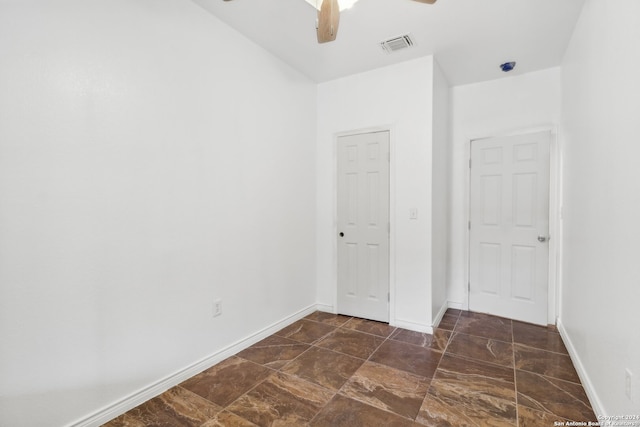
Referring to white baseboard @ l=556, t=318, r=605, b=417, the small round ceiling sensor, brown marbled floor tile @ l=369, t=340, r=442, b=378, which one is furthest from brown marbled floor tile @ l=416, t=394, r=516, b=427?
the small round ceiling sensor

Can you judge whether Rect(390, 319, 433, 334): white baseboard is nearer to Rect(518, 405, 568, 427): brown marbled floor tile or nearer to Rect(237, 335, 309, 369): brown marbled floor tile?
Rect(237, 335, 309, 369): brown marbled floor tile

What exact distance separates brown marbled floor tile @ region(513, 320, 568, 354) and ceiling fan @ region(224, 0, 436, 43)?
2891 mm

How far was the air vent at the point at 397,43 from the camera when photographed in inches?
105

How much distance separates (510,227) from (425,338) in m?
1.60

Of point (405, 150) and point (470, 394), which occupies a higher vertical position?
point (405, 150)

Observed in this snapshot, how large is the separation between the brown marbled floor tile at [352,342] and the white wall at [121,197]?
67 centimetres

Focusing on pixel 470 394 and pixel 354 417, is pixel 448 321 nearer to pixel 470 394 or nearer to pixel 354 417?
pixel 470 394

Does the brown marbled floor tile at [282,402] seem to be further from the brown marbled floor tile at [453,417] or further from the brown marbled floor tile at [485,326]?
the brown marbled floor tile at [485,326]

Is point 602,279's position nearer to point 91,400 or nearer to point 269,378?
point 269,378

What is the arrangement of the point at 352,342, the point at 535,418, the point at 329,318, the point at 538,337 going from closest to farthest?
1. the point at 535,418
2. the point at 352,342
3. the point at 538,337
4. the point at 329,318

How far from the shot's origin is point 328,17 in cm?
167

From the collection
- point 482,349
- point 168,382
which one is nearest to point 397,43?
point 482,349

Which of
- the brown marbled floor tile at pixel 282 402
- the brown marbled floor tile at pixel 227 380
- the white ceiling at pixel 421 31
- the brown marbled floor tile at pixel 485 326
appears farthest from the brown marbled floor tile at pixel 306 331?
the white ceiling at pixel 421 31

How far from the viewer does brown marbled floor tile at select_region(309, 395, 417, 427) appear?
175 centimetres
